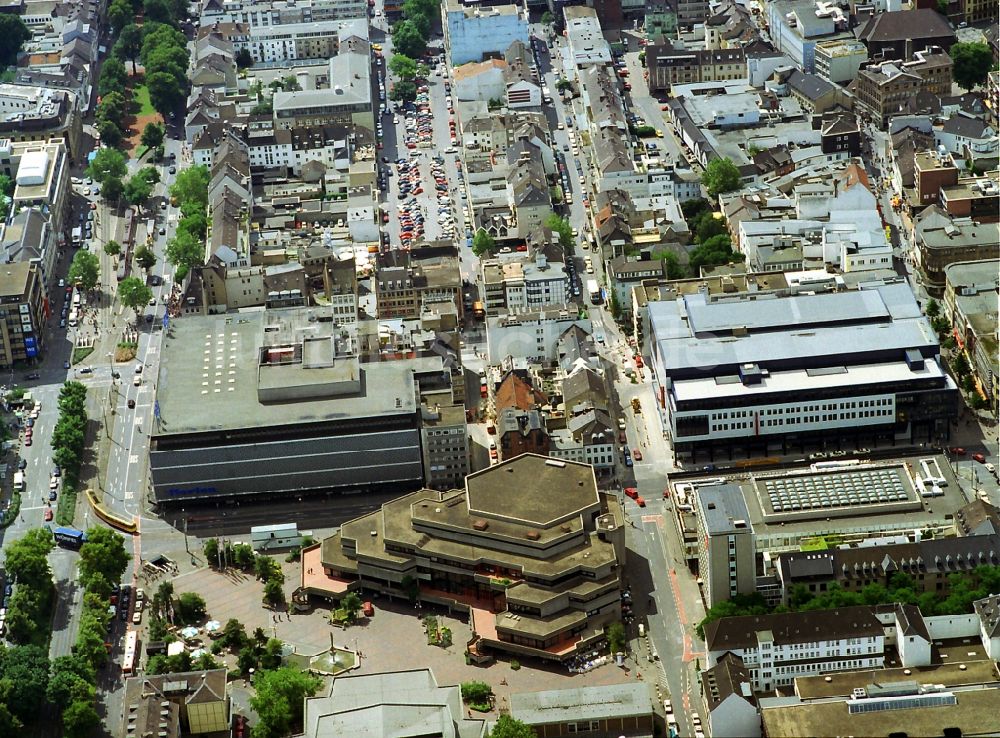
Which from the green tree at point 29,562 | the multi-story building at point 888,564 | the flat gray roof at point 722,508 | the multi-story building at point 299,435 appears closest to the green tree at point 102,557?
the green tree at point 29,562

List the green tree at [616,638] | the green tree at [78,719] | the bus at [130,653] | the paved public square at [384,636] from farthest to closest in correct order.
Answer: the bus at [130,653] → the green tree at [616,638] → the paved public square at [384,636] → the green tree at [78,719]

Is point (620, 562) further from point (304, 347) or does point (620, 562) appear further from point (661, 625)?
point (304, 347)

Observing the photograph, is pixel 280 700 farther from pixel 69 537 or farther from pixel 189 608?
pixel 69 537

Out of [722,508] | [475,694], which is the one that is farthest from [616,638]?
[722,508]

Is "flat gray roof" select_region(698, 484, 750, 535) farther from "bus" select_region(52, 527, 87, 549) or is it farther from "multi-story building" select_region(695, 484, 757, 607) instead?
"bus" select_region(52, 527, 87, 549)

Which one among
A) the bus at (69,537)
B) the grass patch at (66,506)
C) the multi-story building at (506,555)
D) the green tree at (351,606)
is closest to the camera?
the multi-story building at (506,555)

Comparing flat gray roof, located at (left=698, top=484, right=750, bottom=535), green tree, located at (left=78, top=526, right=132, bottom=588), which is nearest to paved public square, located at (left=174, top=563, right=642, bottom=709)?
green tree, located at (left=78, top=526, right=132, bottom=588)

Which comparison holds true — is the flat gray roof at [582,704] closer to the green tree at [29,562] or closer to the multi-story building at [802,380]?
Answer: the multi-story building at [802,380]
